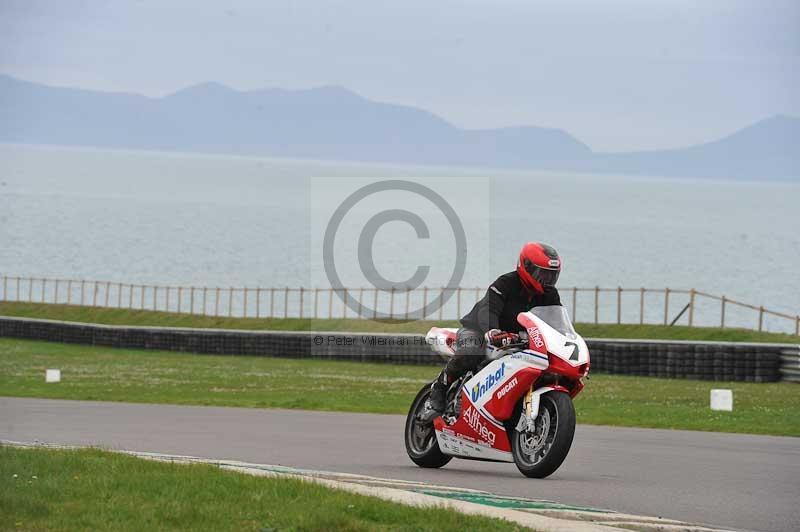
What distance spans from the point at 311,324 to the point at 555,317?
51.2m

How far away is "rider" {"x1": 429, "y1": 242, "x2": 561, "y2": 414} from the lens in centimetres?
1201

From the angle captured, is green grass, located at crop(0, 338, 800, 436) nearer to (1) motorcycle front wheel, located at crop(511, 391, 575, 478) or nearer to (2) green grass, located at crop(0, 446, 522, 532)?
(1) motorcycle front wheel, located at crop(511, 391, 575, 478)

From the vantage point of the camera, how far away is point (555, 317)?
12.0 m

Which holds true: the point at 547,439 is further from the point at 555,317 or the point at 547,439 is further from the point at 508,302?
the point at 508,302

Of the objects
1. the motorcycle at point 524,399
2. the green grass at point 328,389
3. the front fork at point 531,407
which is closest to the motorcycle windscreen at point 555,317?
the motorcycle at point 524,399

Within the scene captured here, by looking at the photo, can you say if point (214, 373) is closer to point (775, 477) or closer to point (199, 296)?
point (775, 477)

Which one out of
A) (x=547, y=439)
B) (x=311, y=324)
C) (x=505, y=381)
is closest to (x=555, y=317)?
(x=505, y=381)

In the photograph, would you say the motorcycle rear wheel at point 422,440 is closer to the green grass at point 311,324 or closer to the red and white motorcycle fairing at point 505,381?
the red and white motorcycle fairing at point 505,381

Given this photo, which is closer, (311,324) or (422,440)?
(422,440)

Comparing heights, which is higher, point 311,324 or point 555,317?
point 555,317

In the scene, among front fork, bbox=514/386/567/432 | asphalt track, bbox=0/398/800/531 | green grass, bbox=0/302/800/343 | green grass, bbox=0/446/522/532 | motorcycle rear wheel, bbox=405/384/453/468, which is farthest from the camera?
green grass, bbox=0/302/800/343

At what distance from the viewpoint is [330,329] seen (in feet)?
201

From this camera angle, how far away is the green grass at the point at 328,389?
73.5 ft

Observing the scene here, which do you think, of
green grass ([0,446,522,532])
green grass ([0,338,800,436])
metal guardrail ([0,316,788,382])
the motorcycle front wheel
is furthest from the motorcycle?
metal guardrail ([0,316,788,382])
